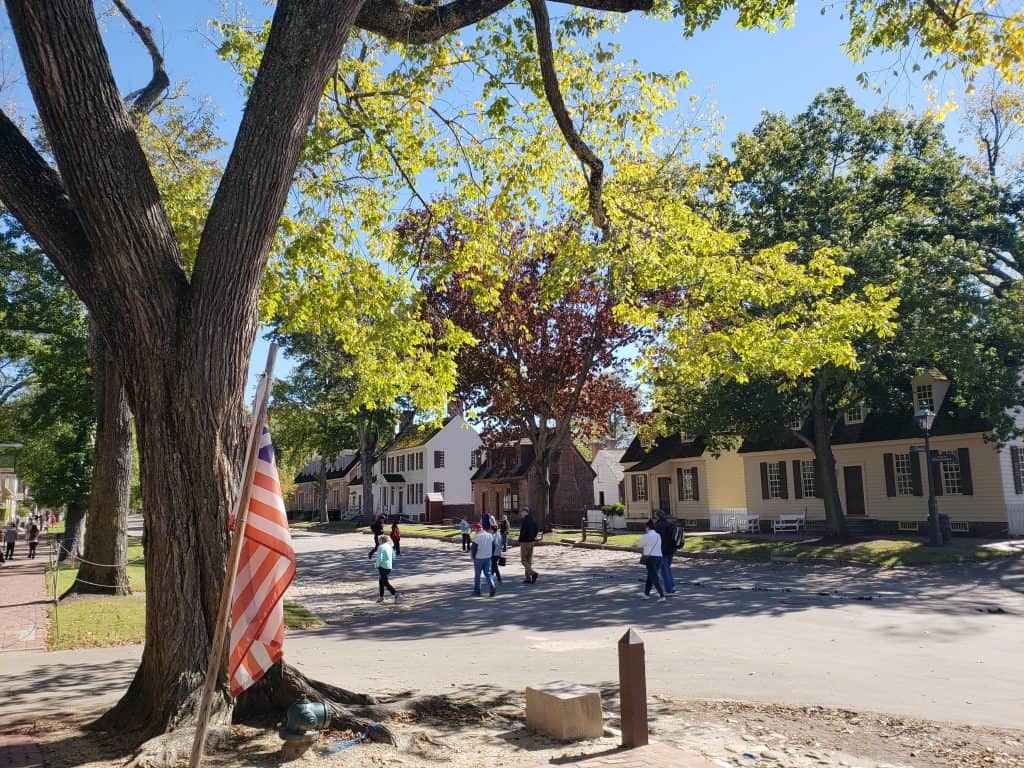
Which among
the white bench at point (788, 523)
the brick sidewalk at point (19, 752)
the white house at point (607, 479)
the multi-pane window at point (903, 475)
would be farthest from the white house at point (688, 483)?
the brick sidewalk at point (19, 752)

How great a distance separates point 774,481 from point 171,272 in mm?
35222

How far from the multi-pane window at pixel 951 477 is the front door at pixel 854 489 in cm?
399

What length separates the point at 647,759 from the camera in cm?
595

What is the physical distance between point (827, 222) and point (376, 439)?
46.2 metres

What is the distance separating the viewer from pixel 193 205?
1222 cm

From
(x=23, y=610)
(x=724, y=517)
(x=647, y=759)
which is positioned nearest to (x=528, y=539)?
(x=23, y=610)

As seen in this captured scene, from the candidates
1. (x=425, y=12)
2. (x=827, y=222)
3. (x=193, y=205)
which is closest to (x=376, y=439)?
(x=827, y=222)

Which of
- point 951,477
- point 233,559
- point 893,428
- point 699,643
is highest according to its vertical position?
point 893,428

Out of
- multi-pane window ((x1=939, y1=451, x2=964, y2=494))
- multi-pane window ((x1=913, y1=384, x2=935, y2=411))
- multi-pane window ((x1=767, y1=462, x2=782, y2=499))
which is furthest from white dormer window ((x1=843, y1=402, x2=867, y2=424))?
multi-pane window ((x1=767, y1=462, x2=782, y2=499))

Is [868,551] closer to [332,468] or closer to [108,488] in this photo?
[108,488]

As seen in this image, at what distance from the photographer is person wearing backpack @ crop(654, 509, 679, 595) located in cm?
1659

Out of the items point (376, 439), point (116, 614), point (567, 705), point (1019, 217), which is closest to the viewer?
point (567, 705)

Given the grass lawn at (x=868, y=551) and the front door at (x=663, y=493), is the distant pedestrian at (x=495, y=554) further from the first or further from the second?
the front door at (x=663, y=493)

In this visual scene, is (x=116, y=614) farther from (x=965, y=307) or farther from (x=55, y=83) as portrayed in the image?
(x=965, y=307)
